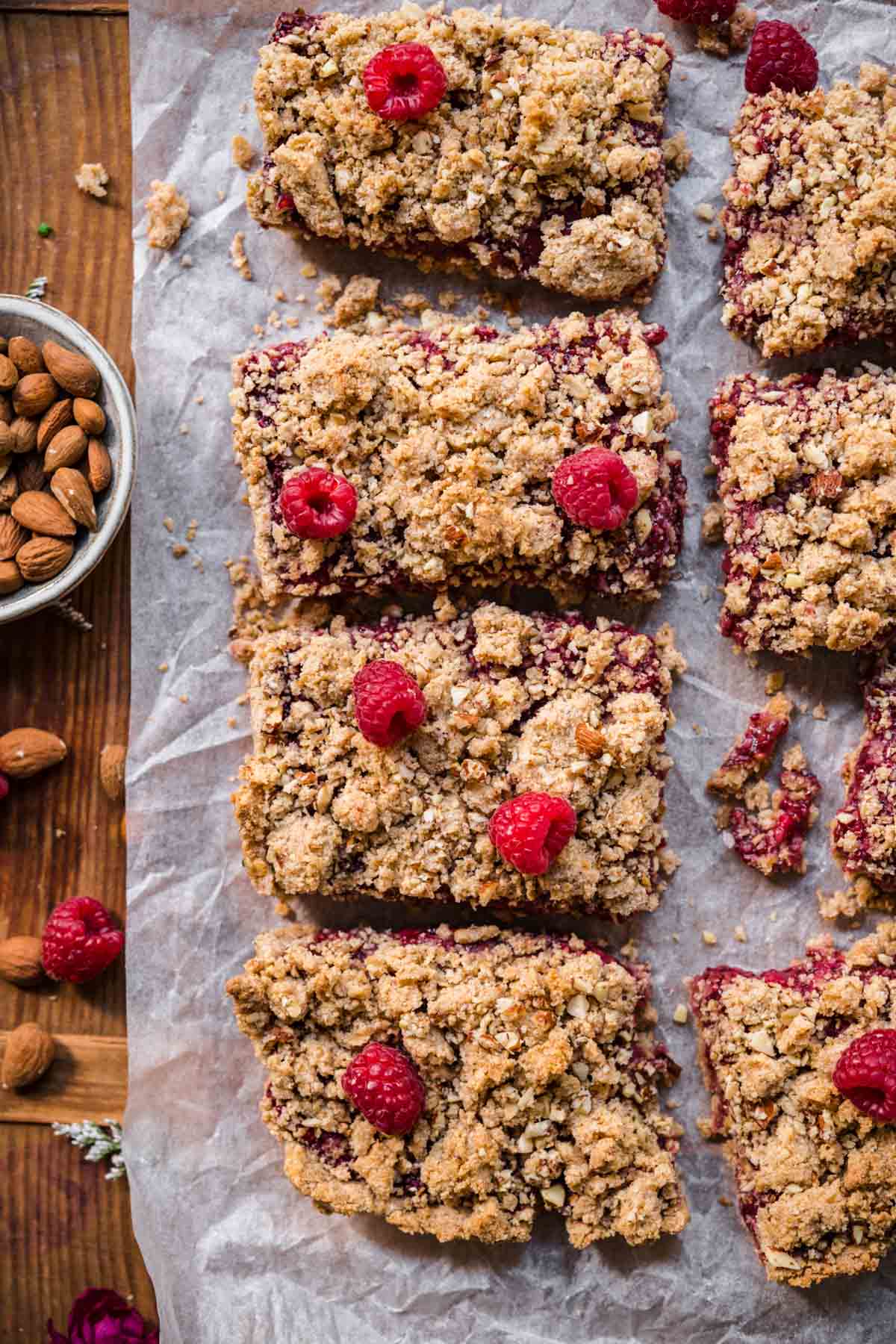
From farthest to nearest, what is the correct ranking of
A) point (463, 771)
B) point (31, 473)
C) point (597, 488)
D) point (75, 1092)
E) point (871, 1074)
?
point (75, 1092) < point (31, 473) < point (463, 771) < point (597, 488) < point (871, 1074)

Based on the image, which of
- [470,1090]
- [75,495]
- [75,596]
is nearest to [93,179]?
[75,495]

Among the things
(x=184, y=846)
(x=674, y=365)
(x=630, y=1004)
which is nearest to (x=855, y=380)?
(x=674, y=365)

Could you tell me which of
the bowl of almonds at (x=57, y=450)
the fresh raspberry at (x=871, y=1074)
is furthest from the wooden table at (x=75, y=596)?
the fresh raspberry at (x=871, y=1074)

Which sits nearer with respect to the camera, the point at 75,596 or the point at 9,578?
the point at 9,578

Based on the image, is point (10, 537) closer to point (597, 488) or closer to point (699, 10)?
point (597, 488)

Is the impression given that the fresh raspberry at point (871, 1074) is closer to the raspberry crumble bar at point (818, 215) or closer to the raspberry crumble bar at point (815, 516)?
the raspberry crumble bar at point (815, 516)
